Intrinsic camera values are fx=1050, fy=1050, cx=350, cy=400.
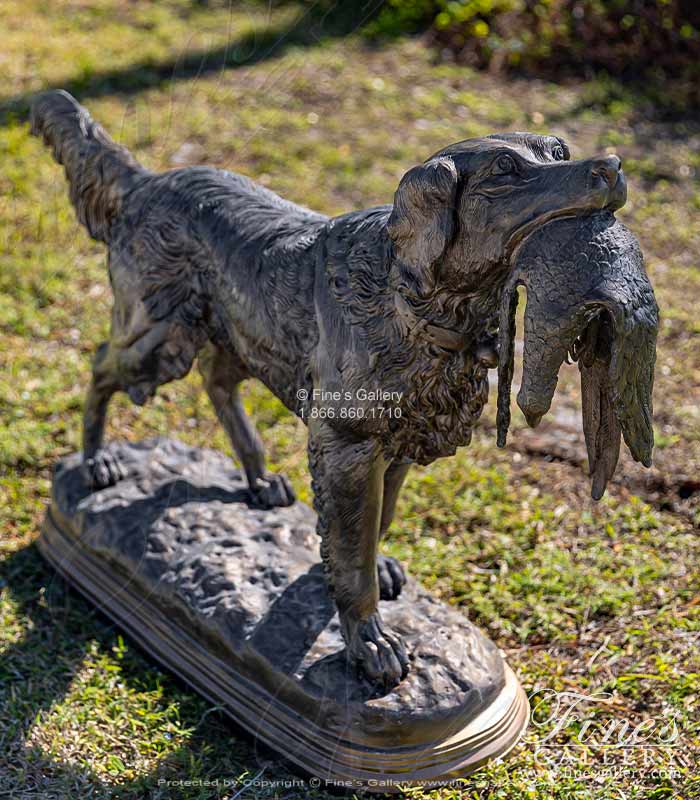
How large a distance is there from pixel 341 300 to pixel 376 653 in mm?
1087

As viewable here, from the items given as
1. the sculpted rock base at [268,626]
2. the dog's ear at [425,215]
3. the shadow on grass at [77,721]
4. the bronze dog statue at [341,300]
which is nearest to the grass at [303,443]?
the shadow on grass at [77,721]

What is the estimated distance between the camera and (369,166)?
7305mm

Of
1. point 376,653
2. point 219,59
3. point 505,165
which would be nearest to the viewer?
point 505,165

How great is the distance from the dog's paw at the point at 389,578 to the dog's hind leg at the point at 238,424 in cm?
57

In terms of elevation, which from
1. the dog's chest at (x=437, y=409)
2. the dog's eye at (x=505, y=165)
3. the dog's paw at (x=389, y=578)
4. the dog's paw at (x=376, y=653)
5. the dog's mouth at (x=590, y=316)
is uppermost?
the dog's eye at (x=505, y=165)

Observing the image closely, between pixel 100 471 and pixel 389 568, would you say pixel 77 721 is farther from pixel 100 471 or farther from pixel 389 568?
pixel 389 568

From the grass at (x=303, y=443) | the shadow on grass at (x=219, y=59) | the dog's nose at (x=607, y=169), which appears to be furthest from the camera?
the shadow on grass at (x=219, y=59)

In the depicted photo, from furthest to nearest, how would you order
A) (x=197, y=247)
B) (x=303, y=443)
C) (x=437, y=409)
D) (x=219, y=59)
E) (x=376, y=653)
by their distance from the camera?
(x=219, y=59), (x=303, y=443), (x=197, y=247), (x=376, y=653), (x=437, y=409)

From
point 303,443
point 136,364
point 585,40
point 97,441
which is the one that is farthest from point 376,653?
point 585,40

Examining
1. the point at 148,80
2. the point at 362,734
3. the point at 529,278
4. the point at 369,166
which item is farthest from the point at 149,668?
the point at 148,80

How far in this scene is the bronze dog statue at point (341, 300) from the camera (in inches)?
96.6

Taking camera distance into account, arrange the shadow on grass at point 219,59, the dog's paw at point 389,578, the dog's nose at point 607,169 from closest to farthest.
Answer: the dog's nose at point 607,169
the dog's paw at point 389,578
the shadow on grass at point 219,59

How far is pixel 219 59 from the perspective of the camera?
841 centimetres

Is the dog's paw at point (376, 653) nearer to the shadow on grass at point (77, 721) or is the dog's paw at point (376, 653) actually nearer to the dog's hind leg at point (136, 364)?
the shadow on grass at point (77, 721)
